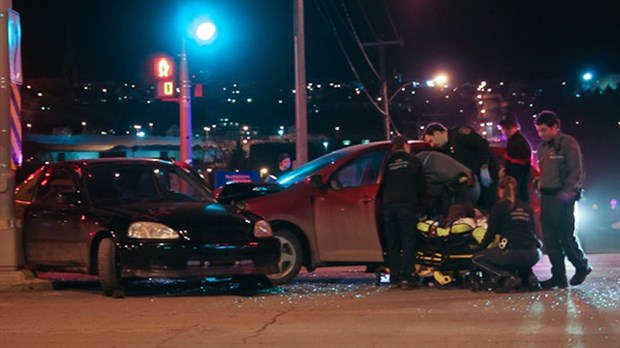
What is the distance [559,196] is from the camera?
29.3ft

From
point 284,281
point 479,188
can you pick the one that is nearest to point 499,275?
point 479,188

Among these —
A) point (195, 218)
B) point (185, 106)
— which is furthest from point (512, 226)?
point (185, 106)

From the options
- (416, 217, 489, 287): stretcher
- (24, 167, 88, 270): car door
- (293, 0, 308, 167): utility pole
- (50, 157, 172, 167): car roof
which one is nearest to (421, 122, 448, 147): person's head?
(416, 217, 489, 287): stretcher

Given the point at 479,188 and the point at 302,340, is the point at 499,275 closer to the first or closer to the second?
the point at 479,188

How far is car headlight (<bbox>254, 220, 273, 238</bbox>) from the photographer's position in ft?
29.0

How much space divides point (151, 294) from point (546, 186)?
4.47m

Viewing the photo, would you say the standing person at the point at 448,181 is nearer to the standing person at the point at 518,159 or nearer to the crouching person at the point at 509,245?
the standing person at the point at 518,159

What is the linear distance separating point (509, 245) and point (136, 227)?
3.86 m

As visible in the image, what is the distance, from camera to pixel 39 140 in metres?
39.9

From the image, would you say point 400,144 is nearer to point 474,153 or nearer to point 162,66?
point 474,153

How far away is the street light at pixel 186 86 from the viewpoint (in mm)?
15414

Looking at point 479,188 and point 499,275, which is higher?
point 479,188

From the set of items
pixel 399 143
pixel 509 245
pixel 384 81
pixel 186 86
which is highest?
pixel 384 81

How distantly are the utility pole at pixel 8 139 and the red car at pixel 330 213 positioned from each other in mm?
2753
